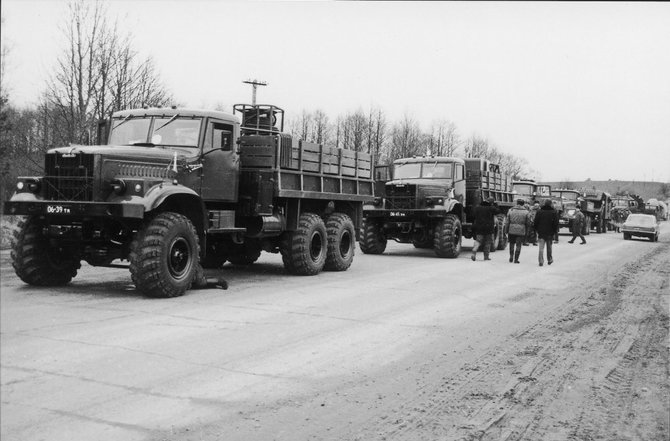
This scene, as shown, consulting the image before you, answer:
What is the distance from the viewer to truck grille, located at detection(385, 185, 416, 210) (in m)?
16.1

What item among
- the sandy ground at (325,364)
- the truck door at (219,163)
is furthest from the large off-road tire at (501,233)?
the truck door at (219,163)

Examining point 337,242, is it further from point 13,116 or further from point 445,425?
point 445,425

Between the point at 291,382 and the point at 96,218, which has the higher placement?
the point at 96,218

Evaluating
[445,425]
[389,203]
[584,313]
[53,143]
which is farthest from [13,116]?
[389,203]

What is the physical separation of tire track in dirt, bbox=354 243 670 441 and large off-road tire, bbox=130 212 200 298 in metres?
3.99

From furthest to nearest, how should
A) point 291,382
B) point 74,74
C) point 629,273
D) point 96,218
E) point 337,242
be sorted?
point 629,273, point 337,242, point 74,74, point 96,218, point 291,382

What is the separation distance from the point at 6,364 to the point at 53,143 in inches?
259

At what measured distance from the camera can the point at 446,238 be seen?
623 inches

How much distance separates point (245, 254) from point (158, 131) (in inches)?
145

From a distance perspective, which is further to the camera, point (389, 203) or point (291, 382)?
point (389, 203)

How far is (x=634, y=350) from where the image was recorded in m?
6.35

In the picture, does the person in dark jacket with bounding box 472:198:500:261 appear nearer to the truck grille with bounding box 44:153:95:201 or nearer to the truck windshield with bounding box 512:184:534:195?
the truck grille with bounding box 44:153:95:201

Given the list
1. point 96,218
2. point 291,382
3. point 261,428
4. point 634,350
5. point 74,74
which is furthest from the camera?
point 74,74

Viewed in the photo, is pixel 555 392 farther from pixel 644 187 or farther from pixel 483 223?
pixel 483 223
